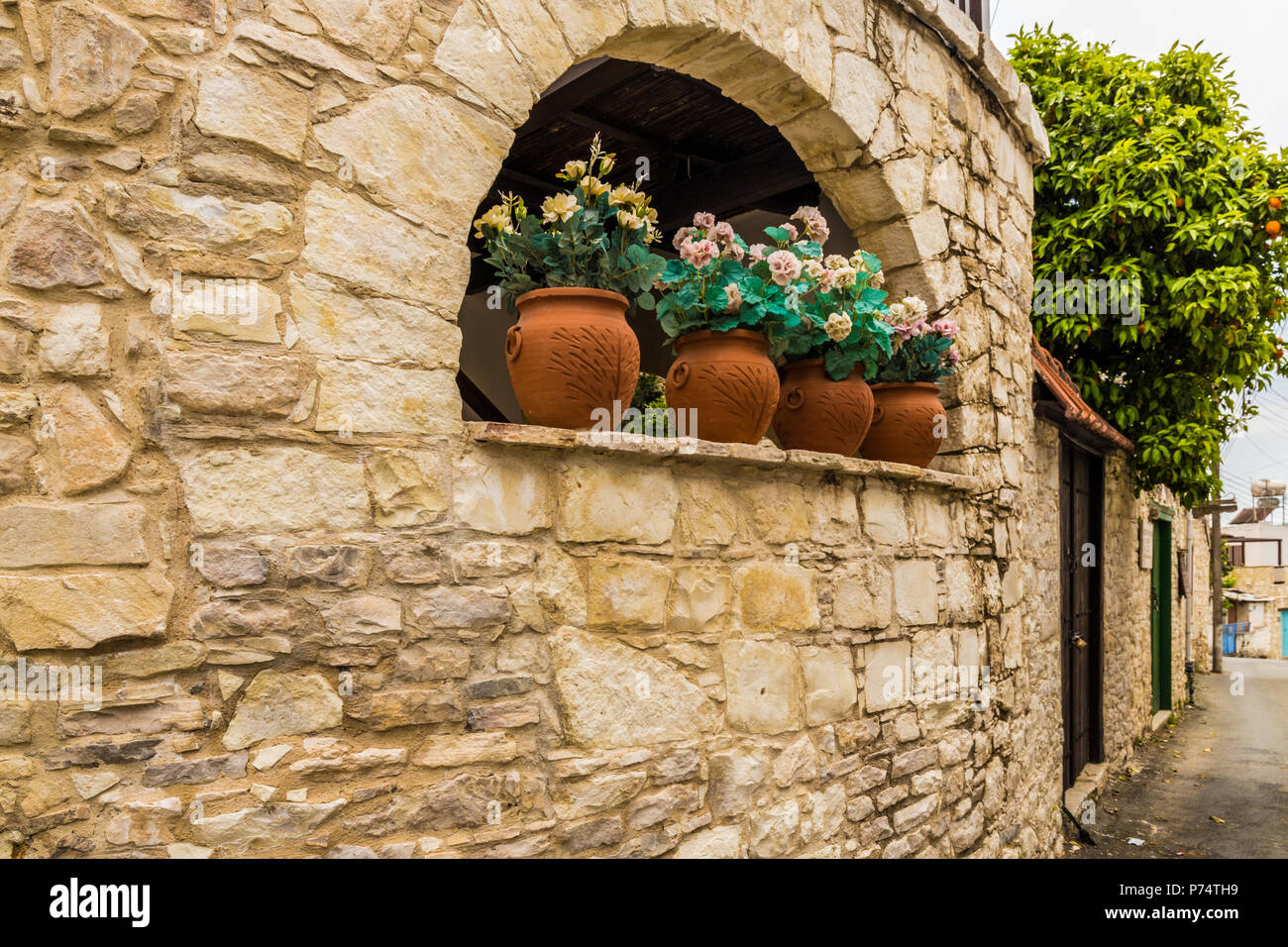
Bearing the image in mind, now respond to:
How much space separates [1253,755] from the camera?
23.6 feet

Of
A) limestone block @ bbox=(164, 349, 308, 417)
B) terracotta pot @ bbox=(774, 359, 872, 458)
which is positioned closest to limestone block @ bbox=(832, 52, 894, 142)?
terracotta pot @ bbox=(774, 359, 872, 458)

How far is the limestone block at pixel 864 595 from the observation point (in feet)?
8.80

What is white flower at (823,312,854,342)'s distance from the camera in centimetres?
266

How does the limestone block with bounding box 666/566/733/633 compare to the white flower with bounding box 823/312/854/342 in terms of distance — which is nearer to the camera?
the limestone block with bounding box 666/566/733/633

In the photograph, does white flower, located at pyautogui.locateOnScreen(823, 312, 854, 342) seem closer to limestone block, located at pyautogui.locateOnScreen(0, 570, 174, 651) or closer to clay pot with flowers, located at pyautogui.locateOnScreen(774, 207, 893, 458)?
clay pot with flowers, located at pyautogui.locateOnScreen(774, 207, 893, 458)

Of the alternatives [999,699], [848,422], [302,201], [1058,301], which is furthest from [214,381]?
[1058,301]

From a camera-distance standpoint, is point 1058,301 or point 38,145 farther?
point 1058,301

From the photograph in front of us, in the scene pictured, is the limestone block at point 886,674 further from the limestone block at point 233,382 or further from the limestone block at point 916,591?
the limestone block at point 233,382

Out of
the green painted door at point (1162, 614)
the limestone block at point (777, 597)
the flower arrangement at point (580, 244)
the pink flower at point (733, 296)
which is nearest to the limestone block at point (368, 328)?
the flower arrangement at point (580, 244)

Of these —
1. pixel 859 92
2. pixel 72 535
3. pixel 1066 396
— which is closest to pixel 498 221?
pixel 72 535

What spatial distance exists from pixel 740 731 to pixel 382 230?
1479 millimetres

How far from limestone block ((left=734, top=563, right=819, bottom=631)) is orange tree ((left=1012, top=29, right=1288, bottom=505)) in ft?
14.0

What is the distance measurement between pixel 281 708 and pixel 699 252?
1.49 m

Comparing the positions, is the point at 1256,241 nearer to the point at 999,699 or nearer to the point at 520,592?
the point at 999,699
